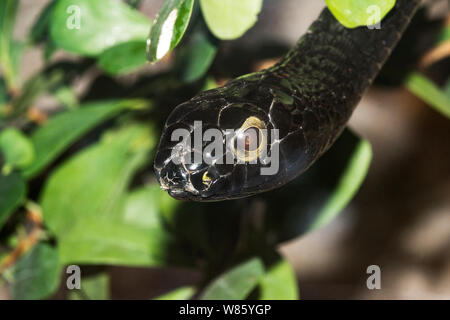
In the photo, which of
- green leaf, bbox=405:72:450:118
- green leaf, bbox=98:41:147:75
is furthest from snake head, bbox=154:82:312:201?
green leaf, bbox=405:72:450:118

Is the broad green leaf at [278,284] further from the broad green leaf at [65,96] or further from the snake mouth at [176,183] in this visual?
the broad green leaf at [65,96]

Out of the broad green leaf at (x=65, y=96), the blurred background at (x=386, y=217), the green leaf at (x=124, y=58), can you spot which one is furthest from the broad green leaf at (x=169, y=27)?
the blurred background at (x=386, y=217)

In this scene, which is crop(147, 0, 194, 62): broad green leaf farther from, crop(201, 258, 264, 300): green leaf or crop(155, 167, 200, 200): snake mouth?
crop(201, 258, 264, 300): green leaf

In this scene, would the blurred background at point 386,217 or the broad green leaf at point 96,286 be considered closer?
the broad green leaf at point 96,286

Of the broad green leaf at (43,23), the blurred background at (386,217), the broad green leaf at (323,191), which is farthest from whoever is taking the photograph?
the blurred background at (386,217)

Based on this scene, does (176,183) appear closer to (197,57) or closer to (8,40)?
(197,57)

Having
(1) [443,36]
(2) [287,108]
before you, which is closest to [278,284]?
(2) [287,108]

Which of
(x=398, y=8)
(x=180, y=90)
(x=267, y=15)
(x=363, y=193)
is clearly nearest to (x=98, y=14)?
(x=180, y=90)
